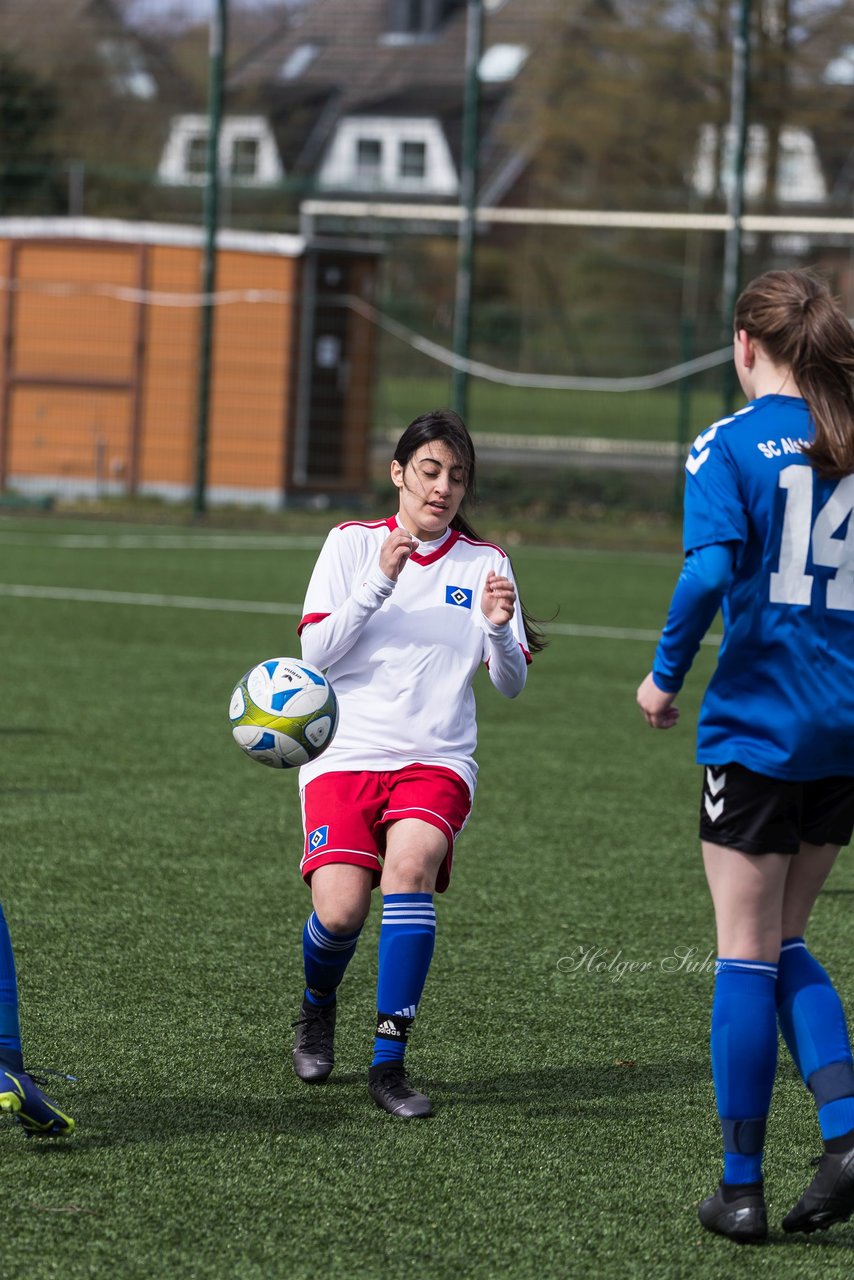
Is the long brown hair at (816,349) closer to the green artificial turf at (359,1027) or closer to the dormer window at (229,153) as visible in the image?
the green artificial turf at (359,1027)

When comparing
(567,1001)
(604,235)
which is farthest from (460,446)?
(604,235)

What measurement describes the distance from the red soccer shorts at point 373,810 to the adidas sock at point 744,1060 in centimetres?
94

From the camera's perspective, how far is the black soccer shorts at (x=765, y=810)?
3.32 meters

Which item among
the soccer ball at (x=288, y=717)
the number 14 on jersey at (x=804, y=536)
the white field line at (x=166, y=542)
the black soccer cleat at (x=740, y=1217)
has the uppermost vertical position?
the number 14 on jersey at (x=804, y=536)

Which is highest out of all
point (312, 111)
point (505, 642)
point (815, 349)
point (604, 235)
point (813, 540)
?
point (312, 111)

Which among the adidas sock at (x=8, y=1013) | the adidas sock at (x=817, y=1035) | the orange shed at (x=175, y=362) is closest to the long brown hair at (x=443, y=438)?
the adidas sock at (x=817, y=1035)

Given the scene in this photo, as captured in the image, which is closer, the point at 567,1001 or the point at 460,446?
the point at 460,446

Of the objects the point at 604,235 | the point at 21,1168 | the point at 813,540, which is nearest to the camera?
the point at 813,540

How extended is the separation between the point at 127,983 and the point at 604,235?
2645cm

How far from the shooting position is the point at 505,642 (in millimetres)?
4266

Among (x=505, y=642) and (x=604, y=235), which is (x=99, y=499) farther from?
(x=505, y=642)

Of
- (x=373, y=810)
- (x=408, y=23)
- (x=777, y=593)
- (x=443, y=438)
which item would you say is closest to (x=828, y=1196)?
(x=777, y=593)

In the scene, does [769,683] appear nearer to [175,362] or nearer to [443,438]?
[443,438]

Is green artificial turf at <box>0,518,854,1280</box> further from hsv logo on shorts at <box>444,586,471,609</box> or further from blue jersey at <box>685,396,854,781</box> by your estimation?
hsv logo on shorts at <box>444,586,471,609</box>
